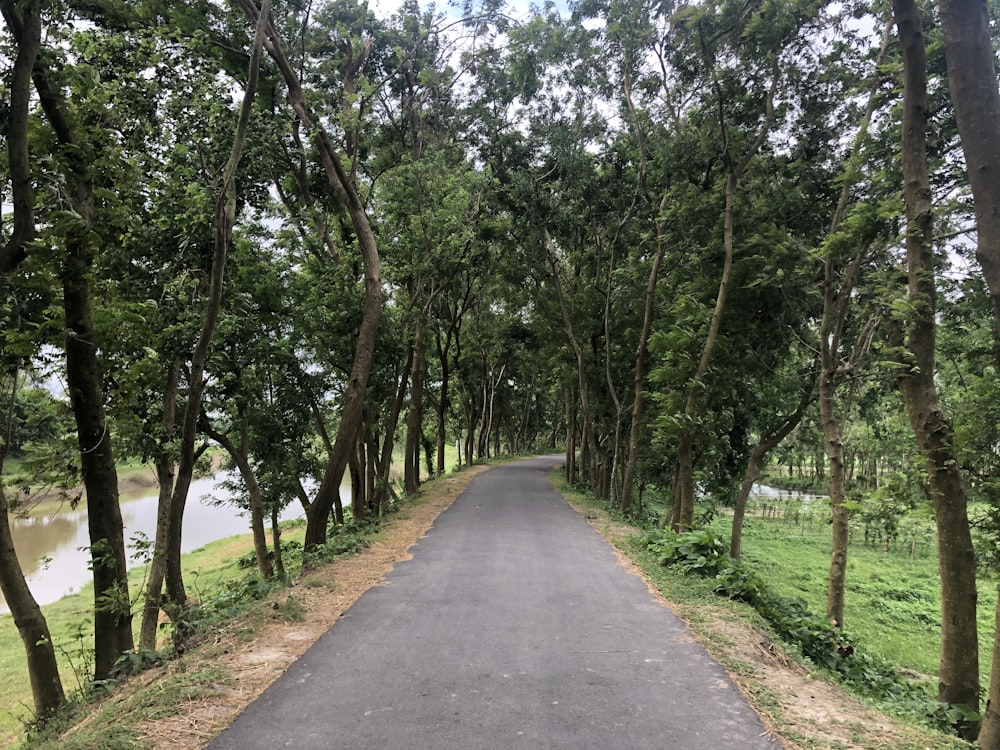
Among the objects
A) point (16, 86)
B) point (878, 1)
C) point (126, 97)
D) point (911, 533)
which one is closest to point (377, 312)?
point (126, 97)

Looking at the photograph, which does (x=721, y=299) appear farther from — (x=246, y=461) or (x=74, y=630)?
(x=74, y=630)

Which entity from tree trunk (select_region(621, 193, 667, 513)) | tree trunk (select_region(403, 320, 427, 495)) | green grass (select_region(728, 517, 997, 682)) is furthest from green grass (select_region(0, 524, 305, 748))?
green grass (select_region(728, 517, 997, 682))

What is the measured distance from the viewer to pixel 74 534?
26500 millimetres

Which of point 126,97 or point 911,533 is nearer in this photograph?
point 126,97

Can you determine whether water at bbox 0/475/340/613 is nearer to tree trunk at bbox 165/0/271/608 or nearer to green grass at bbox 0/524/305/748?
green grass at bbox 0/524/305/748

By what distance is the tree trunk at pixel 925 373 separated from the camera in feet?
17.1

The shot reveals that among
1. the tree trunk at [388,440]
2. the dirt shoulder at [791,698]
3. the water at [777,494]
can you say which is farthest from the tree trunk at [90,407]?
the water at [777,494]

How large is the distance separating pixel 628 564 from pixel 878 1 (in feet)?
27.1

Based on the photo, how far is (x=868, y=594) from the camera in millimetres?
18078

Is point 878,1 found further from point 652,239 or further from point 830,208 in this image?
point 652,239

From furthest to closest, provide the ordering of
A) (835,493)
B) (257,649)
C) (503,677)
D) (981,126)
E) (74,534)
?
(74,534), (835,493), (257,649), (503,677), (981,126)

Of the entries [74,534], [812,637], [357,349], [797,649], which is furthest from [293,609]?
[74,534]

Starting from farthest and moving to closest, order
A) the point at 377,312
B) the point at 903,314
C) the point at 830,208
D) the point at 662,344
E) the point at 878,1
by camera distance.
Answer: the point at 662,344
the point at 830,208
the point at 377,312
the point at 878,1
the point at 903,314

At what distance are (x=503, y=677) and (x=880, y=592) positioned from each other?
61.2ft
